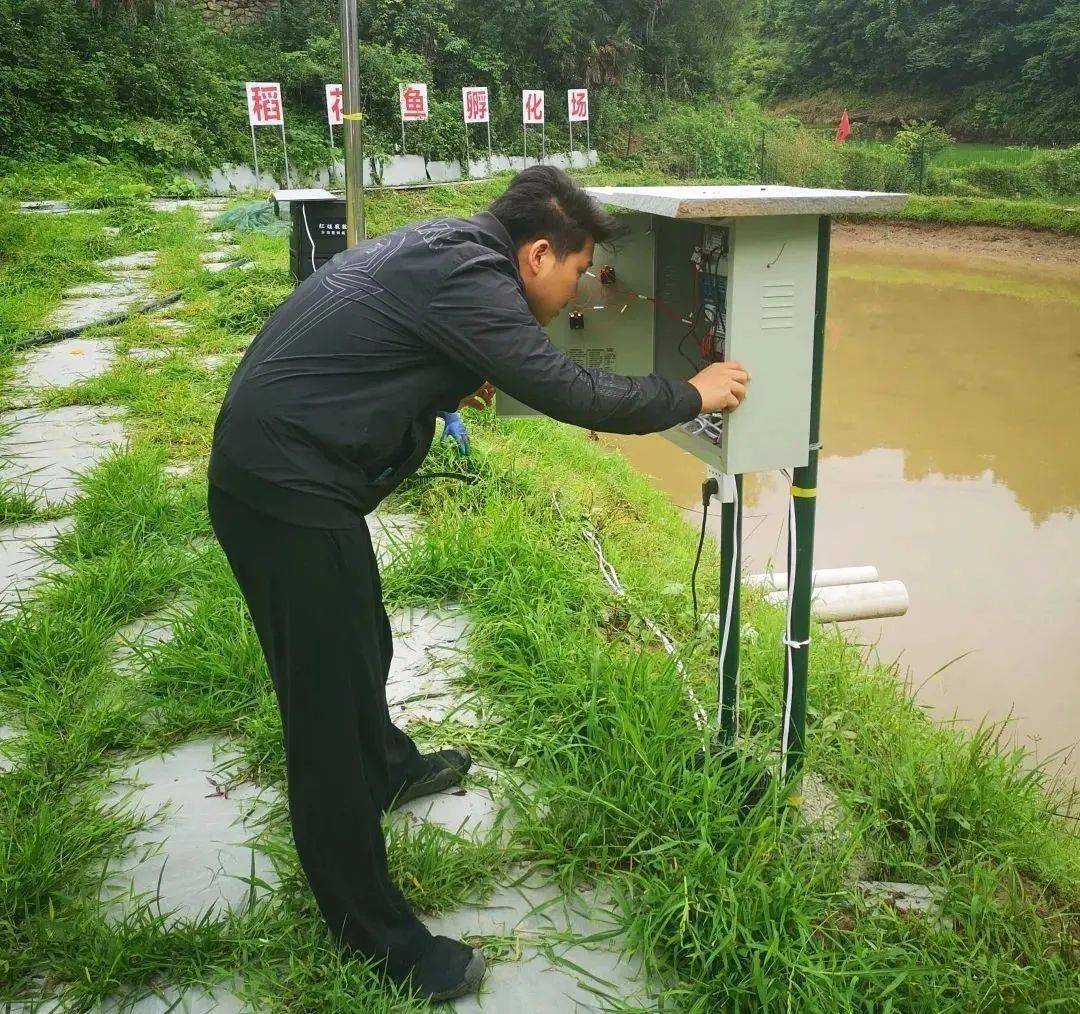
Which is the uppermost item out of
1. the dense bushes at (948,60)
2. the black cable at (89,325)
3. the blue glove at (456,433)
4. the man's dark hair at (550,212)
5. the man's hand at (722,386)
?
the dense bushes at (948,60)

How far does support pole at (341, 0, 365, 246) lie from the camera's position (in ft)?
10.2

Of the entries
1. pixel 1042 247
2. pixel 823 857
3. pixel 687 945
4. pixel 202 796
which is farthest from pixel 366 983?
pixel 1042 247

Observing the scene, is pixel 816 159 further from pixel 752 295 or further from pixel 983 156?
pixel 752 295

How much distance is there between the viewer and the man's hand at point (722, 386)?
1576 mm

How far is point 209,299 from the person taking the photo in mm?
6516

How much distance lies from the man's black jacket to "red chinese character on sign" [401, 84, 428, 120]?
16.5 metres

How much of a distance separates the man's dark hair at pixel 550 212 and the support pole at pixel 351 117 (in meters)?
1.76

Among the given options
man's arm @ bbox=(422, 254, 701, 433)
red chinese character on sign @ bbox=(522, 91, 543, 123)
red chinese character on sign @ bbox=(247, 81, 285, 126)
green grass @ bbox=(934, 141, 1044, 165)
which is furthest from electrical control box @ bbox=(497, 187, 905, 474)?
red chinese character on sign @ bbox=(522, 91, 543, 123)

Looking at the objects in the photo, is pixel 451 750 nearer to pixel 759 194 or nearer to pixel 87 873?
pixel 87 873

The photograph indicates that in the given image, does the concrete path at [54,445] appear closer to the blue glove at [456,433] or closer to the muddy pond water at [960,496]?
the blue glove at [456,433]

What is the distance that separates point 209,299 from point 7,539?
3727 mm

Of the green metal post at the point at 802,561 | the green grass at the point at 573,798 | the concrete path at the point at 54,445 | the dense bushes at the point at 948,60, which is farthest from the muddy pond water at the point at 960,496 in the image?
the dense bushes at the point at 948,60

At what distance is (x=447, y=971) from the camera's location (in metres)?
1.50

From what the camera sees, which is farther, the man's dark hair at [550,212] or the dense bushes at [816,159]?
the dense bushes at [816,159]
